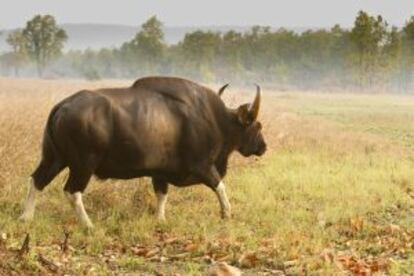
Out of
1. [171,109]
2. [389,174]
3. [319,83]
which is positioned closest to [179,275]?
[171,109]

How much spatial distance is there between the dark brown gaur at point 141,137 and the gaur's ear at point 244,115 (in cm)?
2

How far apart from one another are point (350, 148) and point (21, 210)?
10817mm

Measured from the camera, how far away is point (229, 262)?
7.50 metres

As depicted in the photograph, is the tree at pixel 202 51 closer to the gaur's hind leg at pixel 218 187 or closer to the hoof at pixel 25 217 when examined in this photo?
the gaur's hind leg at pixel 218 187

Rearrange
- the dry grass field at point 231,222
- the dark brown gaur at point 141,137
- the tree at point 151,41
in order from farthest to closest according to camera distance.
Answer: the tree at point 151,41, the dark brown gaur at point 141,137, the dry grass field at point 231,222

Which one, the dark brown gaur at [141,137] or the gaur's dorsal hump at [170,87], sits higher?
the gaur's dorsal hump at [170,87]

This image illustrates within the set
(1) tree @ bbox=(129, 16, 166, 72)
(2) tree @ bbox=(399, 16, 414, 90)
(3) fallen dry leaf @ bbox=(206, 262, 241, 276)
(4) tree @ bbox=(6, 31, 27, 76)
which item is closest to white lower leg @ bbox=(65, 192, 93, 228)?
(3) fallen dry leaf @ bbox=(206, 262, 241, 276)

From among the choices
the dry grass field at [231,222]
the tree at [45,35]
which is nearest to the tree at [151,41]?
the tree at [45,35]

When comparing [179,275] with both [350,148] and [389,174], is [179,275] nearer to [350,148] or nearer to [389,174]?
[389,174]

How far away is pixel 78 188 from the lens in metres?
8.93

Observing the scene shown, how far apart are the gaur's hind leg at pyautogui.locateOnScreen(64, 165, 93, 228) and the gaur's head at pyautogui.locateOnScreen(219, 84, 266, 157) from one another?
108 inches

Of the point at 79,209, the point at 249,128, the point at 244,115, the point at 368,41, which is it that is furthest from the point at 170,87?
the point at 368,41

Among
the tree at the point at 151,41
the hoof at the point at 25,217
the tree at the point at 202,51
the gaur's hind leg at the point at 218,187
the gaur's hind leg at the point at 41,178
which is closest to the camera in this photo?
the hoof at the point at 25,217

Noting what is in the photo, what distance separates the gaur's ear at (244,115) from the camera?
10.5 metres
